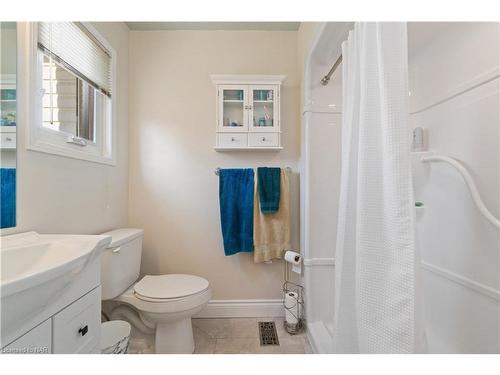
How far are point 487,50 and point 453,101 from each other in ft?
0.75

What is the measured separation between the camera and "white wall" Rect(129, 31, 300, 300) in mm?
1797

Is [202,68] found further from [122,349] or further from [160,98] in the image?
[122,349]

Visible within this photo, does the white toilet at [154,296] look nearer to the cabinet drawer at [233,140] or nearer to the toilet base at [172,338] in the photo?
the toilet base at [172,338]

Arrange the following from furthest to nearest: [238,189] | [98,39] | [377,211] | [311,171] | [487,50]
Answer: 1. [238,189]
2. [311,171]
3. [98,39]
4. [487,50]
5. [377,211]

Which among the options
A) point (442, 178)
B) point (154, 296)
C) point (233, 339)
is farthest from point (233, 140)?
point (233, 339)

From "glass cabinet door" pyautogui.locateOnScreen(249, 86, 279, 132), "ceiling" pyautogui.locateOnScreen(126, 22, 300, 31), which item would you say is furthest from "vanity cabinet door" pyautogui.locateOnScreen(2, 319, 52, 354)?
"ceiling" pyautogui.locateOnScreen(126, 22, 300, 31)

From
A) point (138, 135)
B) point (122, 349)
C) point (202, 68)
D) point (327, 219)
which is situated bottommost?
point (122, 349)

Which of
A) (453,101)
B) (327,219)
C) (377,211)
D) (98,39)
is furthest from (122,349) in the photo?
(453,101)

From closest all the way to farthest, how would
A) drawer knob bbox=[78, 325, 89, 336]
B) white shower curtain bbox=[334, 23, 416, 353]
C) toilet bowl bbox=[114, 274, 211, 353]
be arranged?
white shower curtain bbox=[334, 23, 416, 353]
drawer knob bbox=[78, 325, 89, 336]
toilet bowl bbox=[114, 274, 211, 353]

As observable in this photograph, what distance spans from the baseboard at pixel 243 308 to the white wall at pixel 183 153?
0.15 ft

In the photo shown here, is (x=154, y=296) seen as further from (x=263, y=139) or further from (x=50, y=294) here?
(x=263, y=139)

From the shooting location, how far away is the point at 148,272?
1.79 meters

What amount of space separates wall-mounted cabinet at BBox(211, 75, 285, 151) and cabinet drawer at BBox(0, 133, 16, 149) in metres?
1.08

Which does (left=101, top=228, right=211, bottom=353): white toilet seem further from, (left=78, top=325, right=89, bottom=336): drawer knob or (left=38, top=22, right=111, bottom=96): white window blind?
(left=38, top=22, right=111, bottom=96): white window blind
